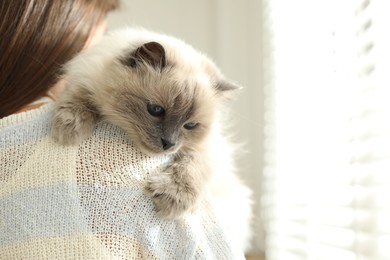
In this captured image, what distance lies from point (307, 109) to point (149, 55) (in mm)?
729

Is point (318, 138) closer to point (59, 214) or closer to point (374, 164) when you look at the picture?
point (374, 164)

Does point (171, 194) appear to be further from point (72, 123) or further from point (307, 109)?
point (307, 109)

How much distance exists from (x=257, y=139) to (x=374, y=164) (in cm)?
129

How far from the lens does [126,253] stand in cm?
88

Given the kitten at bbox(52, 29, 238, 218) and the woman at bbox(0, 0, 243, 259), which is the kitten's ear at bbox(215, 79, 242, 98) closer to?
the kitten at bbox(52, 29, 238, 218)

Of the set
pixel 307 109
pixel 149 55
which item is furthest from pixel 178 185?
pixel 307 109

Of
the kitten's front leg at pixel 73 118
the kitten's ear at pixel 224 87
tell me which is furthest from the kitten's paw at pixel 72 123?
the kitten's ear at pixel 224 87

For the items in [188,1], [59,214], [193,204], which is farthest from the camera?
[188,1]

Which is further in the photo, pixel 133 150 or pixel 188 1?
pixel 188 1

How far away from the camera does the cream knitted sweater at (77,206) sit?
2.86ft

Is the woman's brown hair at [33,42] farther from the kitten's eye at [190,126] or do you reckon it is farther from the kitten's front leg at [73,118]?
the kitten's eye at [190,126]

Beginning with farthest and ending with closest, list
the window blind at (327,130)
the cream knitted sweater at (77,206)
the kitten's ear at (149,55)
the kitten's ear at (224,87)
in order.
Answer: the kitten's ear at (224,87), the kitten's ear at (149,55), the window blind at (327,130), the cream knitted sweater at (77,206)

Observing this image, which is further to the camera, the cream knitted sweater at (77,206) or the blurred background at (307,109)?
the blurred background at (307,109)

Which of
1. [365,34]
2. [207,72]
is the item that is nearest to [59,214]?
[207,72]
